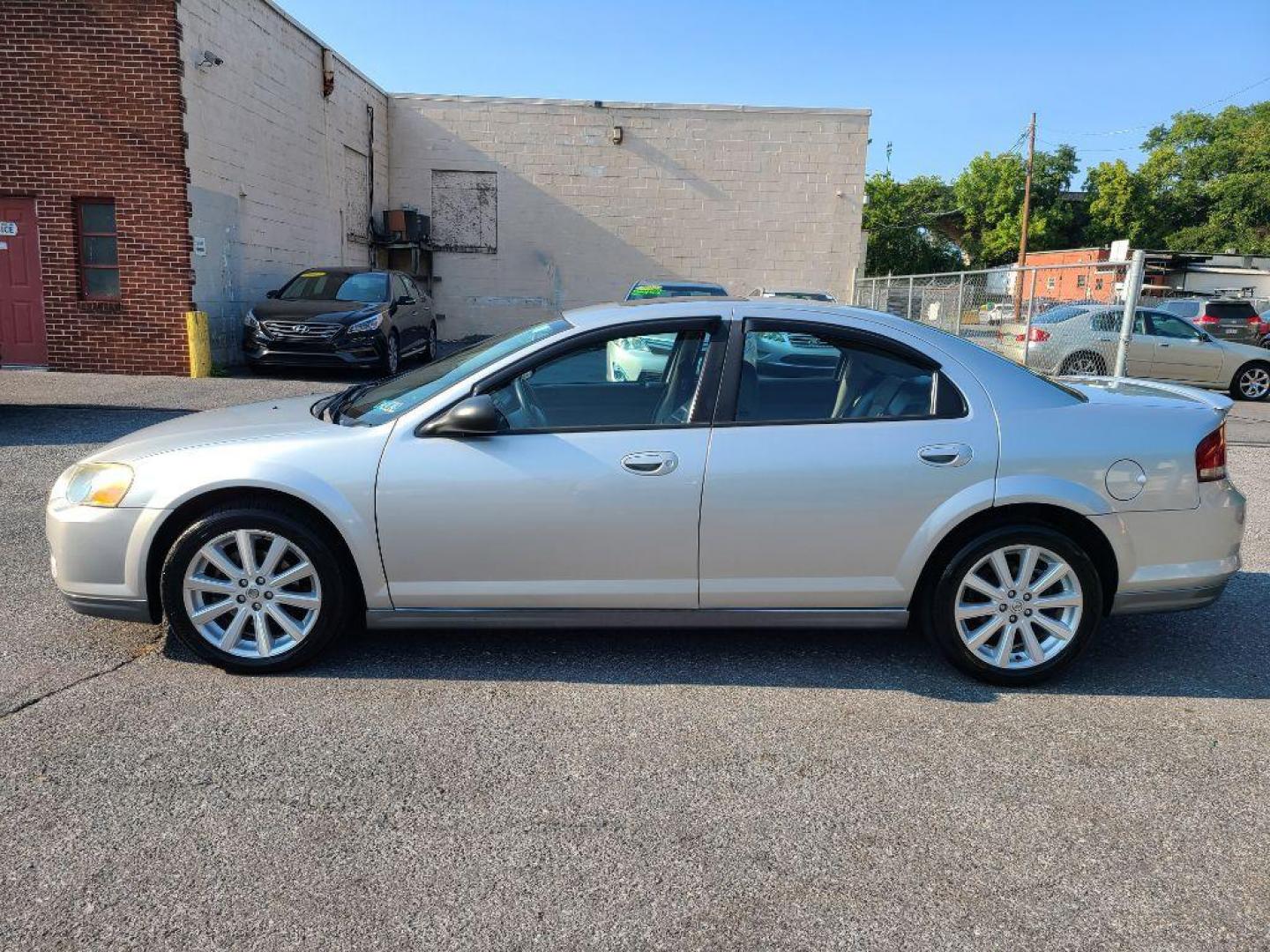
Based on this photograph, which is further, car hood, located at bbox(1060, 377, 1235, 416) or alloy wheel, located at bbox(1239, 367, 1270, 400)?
alloy wheel, located at bbox(1239, 367, 1270, 400)

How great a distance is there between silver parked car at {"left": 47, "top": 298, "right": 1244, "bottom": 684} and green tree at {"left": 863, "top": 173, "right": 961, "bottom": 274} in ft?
193

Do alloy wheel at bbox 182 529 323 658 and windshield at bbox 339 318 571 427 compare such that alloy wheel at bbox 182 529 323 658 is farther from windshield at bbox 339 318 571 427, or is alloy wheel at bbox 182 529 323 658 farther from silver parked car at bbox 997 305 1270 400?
silver parked car at bbox 997 305 1270 400

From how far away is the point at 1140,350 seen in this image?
15.1 meters

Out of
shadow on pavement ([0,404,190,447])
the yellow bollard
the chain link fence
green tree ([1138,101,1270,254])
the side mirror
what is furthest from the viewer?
green tree ([1138,101,1270,254])

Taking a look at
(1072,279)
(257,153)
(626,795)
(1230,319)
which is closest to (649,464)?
(626,795)

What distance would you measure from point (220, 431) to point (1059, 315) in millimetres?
13672

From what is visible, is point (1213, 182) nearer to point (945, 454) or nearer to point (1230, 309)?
point (1230, 309)

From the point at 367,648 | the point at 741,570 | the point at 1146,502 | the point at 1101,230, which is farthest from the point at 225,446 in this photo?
the point at 1101,230

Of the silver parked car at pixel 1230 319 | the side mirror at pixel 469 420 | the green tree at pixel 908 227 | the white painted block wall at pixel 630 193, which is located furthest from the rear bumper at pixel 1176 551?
the green tree at pixel 908 227

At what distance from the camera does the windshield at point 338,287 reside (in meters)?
14.5

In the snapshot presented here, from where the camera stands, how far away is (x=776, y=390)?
3982mm

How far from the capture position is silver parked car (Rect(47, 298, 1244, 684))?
379cm

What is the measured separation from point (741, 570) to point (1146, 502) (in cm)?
168

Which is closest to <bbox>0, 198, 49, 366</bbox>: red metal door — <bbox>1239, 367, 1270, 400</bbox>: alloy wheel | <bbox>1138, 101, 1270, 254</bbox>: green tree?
<bbox>1239, 367, 1270, 400</bbox>: alloy wheel
